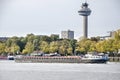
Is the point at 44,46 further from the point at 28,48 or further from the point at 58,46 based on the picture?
the point at 28,48

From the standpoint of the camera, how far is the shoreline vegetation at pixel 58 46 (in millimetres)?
123631

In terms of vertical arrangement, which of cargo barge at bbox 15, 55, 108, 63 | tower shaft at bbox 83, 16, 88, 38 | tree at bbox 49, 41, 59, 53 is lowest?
cargo barge at bbox 15, 55, 108, 63

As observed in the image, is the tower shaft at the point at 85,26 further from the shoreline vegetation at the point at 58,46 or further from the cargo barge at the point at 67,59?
the cargo barge at the point at 67,59

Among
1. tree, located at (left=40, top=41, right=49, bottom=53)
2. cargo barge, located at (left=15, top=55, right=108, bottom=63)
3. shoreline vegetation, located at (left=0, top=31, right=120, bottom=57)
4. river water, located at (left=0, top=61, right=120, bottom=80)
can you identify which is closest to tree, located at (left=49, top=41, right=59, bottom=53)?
shoreline vegetation, located at (left=0, top=31, right=120, bottom=57)

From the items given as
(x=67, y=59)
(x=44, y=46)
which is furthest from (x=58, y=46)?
(x=67, y=59)

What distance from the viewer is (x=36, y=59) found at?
118875 mm

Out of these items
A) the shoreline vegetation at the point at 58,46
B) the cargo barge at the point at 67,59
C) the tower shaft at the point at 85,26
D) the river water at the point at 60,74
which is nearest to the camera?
the river water at the point at 60,74

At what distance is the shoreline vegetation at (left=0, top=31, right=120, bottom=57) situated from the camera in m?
124

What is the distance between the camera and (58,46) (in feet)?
502

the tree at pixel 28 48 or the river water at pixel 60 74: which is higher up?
the tree at pixel 28 48

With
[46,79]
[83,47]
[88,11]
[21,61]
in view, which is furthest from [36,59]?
[88,11]

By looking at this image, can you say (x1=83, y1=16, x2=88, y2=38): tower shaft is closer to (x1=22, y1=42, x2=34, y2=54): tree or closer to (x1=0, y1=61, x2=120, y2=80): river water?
(x1=22, y1=42, x2=34, y2=54): tree

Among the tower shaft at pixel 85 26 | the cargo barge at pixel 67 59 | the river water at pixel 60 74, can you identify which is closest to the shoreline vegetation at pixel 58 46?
the cargo barge at pixel 67 59

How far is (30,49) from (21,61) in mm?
40483
